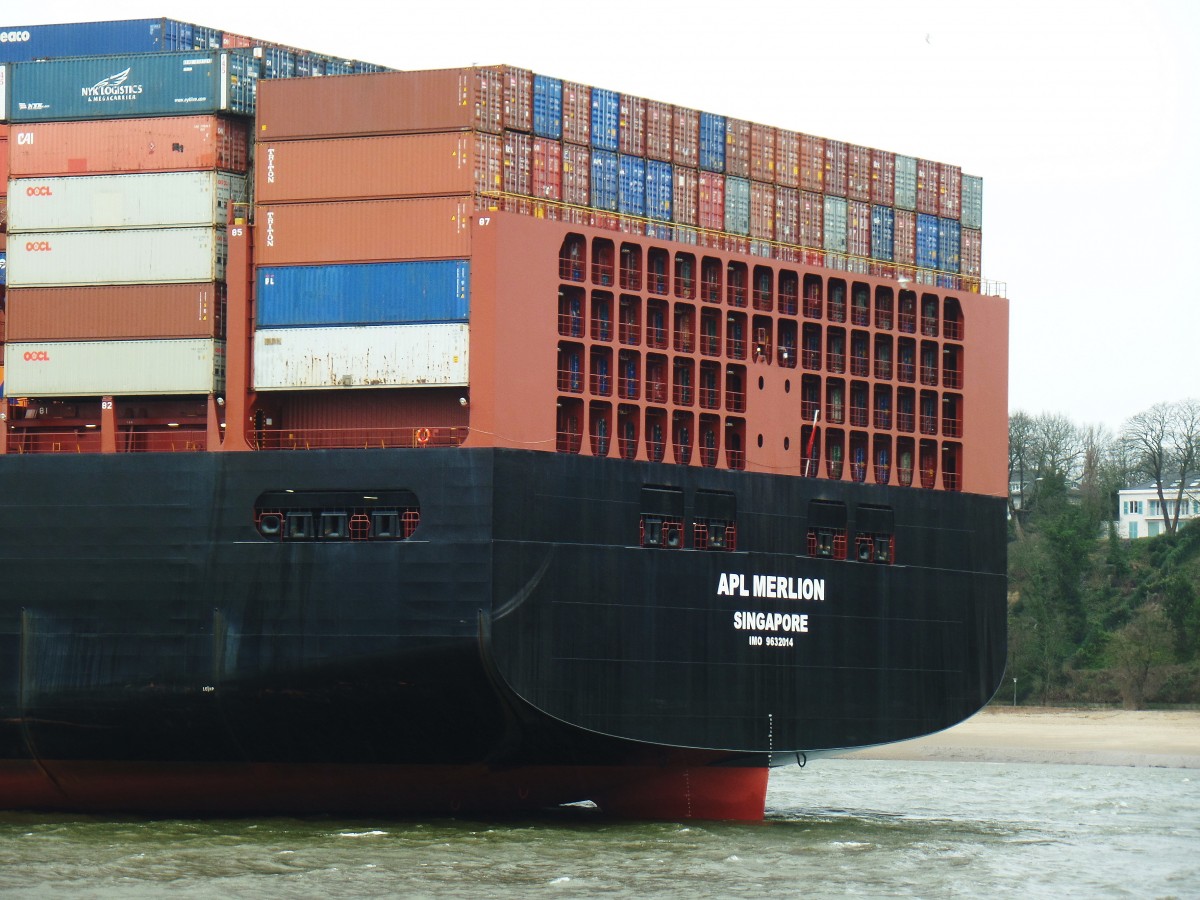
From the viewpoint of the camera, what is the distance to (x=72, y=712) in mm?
37625

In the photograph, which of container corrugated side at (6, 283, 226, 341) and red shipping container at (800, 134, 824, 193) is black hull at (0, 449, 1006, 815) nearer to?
container corrugated side at (6, 283, 226, 341)

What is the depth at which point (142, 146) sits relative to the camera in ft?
129

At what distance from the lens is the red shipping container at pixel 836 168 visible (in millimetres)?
44156

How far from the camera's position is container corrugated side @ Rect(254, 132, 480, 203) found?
37531 millimetres

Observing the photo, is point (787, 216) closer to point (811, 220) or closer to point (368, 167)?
point (811, 220)

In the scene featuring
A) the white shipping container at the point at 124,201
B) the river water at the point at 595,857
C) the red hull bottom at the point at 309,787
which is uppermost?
the white shipping container at the point at 124,201

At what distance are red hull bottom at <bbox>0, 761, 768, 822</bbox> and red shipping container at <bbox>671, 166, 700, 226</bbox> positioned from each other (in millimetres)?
11067

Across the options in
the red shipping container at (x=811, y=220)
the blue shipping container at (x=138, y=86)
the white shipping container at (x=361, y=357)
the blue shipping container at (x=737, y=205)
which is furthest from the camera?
the red shipping container at (x=811, y=220)

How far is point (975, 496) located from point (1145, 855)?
9.14 meters

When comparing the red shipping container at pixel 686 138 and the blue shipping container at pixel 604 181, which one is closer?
the blue shipping container at pixel 604 181

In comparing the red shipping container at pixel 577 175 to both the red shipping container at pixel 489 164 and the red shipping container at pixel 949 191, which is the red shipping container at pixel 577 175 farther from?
the red shipping container at pixel 949 191

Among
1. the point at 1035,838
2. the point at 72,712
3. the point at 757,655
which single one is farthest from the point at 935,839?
the point at 72,712

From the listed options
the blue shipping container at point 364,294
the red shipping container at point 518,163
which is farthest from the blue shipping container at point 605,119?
the blue shipping container at point 364,294

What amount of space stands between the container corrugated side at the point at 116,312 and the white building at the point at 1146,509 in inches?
3948
